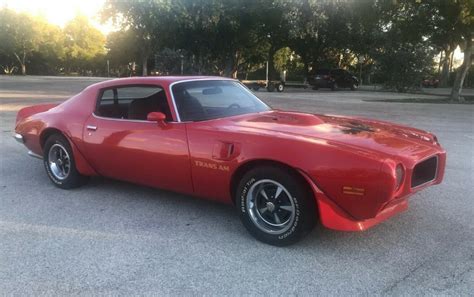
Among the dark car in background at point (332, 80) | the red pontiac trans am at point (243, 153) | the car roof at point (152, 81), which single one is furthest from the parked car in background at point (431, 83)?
the car roof at point (152, 81)

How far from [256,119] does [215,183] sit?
0.83 meters

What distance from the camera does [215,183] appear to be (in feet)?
14.0

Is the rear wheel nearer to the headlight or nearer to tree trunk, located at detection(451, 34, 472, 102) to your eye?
tree trunk, located at detection(451, 34, 472, 102)

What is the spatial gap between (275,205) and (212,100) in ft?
5.04

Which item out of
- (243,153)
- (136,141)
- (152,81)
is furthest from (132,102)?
(243,153)

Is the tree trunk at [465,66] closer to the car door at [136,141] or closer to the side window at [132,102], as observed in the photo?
the side window at [132,102]

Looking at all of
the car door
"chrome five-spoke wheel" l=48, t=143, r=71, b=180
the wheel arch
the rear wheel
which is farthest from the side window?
the rear wheel

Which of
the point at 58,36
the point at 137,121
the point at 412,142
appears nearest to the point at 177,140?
the point at 137,121

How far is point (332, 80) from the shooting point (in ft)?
114

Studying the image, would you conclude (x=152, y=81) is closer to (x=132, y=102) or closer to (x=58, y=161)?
(x=132, y=102)

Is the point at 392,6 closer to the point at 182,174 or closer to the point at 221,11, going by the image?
the point at 221,11

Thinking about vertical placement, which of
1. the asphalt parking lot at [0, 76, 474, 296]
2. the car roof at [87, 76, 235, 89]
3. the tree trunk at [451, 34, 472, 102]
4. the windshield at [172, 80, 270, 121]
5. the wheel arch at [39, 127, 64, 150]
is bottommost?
the asphalt parking lot at [0, 76, 474, 296]

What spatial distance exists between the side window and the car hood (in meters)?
0.87

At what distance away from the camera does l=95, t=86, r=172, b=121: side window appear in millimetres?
4930
